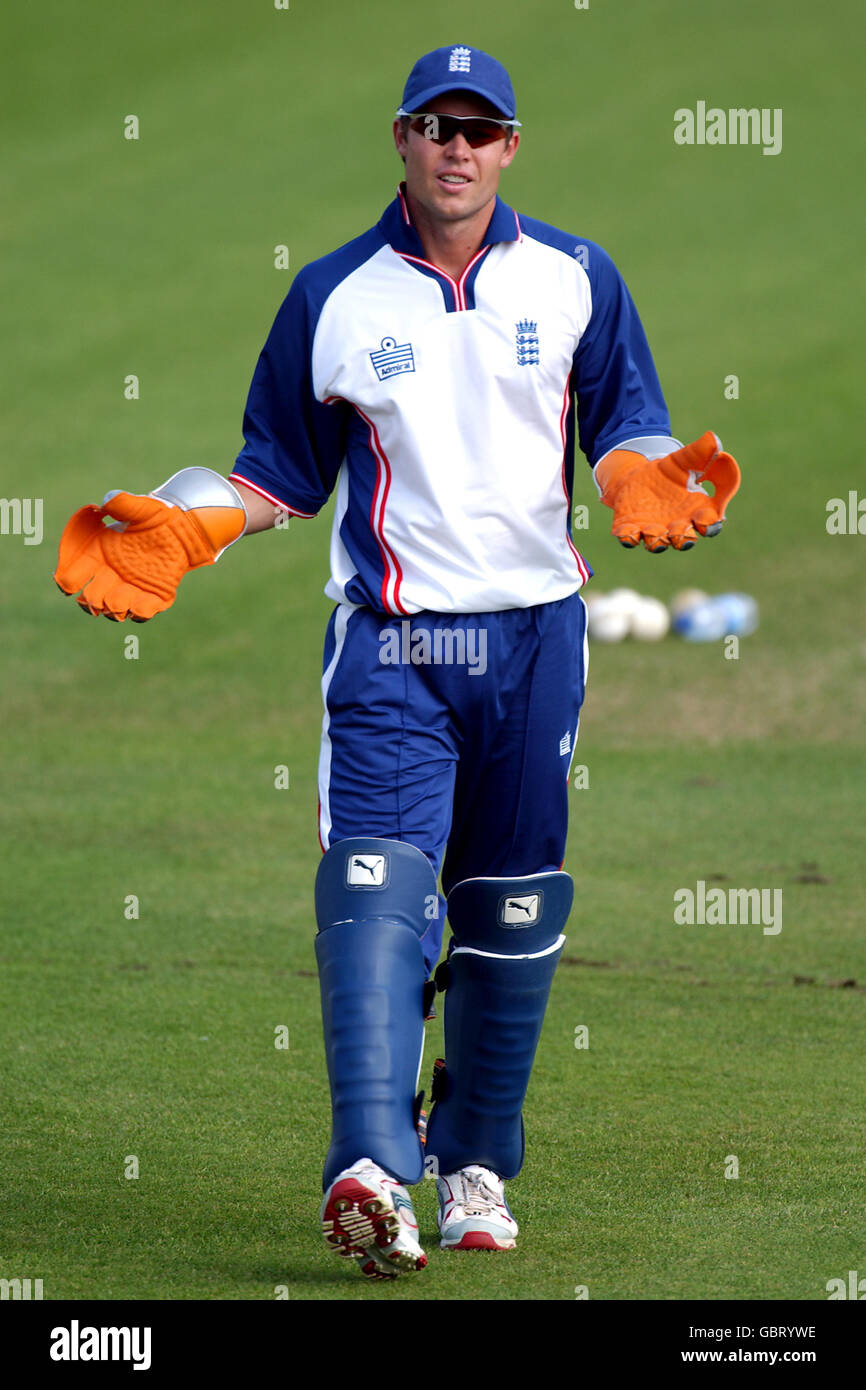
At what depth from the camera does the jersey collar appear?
12.0 ft

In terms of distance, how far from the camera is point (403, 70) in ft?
73.0

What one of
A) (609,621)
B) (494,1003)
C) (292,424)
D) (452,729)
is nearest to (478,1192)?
(494,1003)

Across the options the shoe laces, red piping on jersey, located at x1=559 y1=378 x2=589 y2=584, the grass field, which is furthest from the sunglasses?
the grass field

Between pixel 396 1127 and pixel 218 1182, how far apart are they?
38.5 inches

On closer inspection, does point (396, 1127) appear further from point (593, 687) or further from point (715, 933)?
point (593, 687)

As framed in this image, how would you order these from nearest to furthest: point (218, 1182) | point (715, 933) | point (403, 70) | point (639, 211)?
point (218, 1182) < point (715, 933) < point (639, 211) < point (403, 70)

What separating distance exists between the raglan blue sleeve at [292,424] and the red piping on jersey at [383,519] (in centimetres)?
13

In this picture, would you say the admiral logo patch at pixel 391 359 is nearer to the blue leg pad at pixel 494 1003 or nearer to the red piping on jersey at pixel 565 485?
the red piping on jersey at pixel 565 485

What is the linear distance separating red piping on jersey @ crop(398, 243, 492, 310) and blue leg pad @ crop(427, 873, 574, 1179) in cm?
110

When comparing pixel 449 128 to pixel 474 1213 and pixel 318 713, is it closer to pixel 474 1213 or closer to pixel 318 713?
pixel 474 1213

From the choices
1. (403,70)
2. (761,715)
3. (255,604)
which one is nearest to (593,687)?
(761,715)

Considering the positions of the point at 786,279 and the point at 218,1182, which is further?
the point at 786,279

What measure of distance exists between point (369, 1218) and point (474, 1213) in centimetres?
65

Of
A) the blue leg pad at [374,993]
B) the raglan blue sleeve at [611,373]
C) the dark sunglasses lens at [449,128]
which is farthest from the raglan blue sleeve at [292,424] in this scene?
the blue leg pad at [374,993]
